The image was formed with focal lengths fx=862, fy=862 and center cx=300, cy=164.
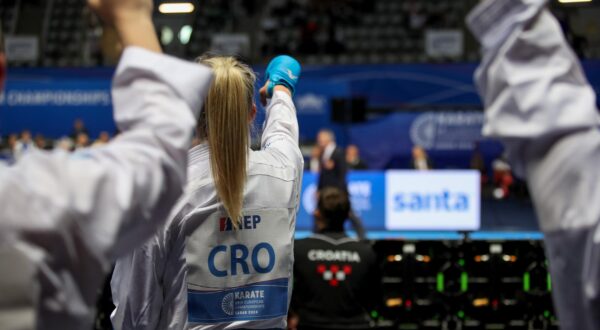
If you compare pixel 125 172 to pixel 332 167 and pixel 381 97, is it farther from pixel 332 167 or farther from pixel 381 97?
pixel 381 97

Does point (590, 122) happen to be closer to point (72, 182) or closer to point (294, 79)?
point (72, 182)

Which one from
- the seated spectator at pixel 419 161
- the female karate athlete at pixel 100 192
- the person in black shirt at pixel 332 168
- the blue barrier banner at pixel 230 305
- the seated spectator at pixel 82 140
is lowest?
the seated spectator at pixel 419 161

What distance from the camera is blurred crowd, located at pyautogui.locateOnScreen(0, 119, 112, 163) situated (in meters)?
20.5

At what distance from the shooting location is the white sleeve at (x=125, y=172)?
1.37 m

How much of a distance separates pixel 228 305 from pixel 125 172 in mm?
1502

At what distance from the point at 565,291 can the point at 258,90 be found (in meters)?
2.17

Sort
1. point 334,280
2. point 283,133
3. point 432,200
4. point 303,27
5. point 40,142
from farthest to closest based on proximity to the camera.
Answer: point 303,27 < point 40,142 < point 432,200 < point 334,280 < point 283,133

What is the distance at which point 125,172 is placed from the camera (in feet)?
4.82

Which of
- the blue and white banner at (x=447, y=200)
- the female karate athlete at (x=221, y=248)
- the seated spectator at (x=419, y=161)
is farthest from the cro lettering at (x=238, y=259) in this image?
the seated spectator at (x=419, y=161)

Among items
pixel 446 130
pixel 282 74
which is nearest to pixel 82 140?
pixel 446 130

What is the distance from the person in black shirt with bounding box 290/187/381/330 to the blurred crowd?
541 inches

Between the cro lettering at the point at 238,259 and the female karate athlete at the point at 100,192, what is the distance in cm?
134

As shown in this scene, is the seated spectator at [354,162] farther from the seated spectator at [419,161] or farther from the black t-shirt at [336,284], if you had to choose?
the black t-shirt at [336,284]

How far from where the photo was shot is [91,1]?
165 centimetres
